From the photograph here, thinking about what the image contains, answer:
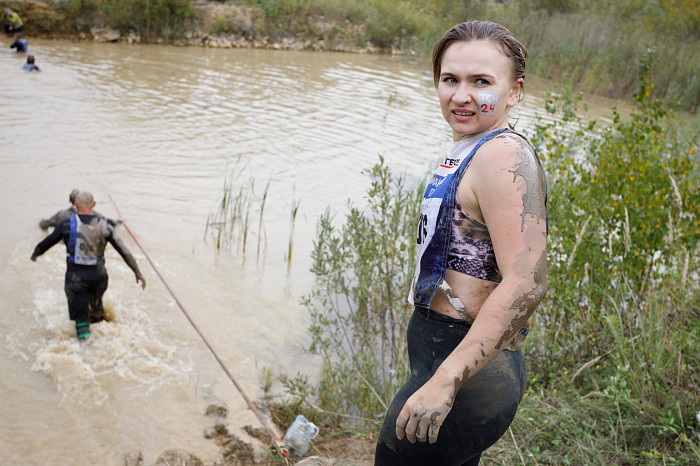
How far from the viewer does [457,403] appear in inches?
59.0

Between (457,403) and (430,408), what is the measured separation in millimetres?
151

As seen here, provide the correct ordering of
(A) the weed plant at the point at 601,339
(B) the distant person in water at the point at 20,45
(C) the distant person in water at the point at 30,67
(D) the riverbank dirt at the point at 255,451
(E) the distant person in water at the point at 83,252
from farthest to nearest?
(B) the distant person in water at the point at 20,45
(C) the distant person in water at the point at 30,67
(E) the distant person in water at the point at 83,252
(D) the riverbank dirt at the point at 255,451
(A) the weed plant at the point at 601,339

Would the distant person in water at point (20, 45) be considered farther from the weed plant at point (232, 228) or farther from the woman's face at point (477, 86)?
the woman's face at point (477, 86)

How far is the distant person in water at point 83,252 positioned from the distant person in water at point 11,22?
16.6 meters

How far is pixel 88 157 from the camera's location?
984cm

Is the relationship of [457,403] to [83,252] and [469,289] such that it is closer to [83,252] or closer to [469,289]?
[469,289]

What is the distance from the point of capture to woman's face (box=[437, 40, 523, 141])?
155 cm

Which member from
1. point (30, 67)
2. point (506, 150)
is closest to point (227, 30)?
point (30, 67)

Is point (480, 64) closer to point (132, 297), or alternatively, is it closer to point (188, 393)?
point (188, 393)

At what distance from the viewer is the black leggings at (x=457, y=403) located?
4.91ft

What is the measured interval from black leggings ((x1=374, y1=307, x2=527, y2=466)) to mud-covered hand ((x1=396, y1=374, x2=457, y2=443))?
0.13 m

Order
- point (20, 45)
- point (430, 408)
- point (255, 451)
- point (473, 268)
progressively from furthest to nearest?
point (20, 45)
point (255, 451)
point (473, 268)
point (430, 408)

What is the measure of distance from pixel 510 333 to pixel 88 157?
32.2 feet

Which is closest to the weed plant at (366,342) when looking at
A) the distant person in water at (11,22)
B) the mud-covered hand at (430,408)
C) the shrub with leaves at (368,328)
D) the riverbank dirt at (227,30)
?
the shrub with leaves at (368,328)
